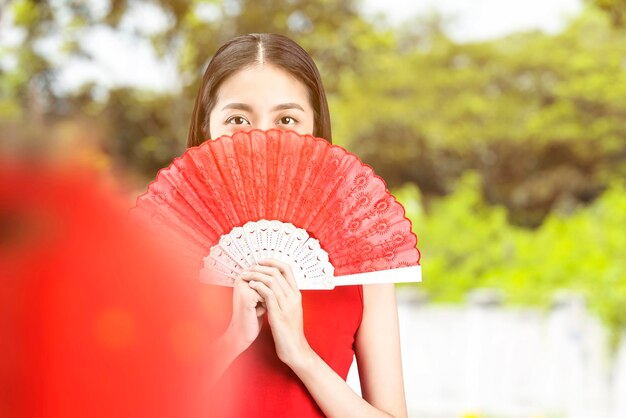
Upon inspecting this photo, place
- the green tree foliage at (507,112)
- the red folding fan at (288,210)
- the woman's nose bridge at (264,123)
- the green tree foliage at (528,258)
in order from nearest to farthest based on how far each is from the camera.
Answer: the red folding fan at (288,210)
the woman's nose bridge at (264,123)
the green tree foliage at (528,258)
the green tree foliage at (507,112)

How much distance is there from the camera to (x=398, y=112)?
52.5 feet

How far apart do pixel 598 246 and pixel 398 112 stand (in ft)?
24.1

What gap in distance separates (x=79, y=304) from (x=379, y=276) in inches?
39.3

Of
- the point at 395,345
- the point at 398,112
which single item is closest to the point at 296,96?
the point at 395,345

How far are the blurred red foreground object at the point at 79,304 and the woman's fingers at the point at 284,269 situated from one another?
77 cm

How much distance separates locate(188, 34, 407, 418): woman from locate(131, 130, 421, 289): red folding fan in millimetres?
77

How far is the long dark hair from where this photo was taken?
1361mm

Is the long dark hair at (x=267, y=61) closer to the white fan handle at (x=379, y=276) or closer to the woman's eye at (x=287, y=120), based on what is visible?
the woman's eye at (x=287, y=120)

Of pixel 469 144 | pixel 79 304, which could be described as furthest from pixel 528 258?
pixel 79 304

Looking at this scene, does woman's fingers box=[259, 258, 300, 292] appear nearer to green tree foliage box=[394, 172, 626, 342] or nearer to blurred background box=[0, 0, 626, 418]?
blurred background box=[0, 0, 626, 418]

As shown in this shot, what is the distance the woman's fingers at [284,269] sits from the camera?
108cm

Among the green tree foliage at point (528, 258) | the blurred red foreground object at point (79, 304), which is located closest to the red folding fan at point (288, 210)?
the blurred red foreground object at point (79, 304)

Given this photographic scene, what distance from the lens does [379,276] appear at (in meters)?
1.26

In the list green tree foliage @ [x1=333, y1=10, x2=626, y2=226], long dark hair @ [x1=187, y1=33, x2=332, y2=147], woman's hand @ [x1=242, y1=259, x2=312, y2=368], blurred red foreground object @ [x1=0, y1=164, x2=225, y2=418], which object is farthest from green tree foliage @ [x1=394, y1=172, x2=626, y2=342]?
blurred red foreground object @ [x1=0, y1=164, x2=225, y2=418]
